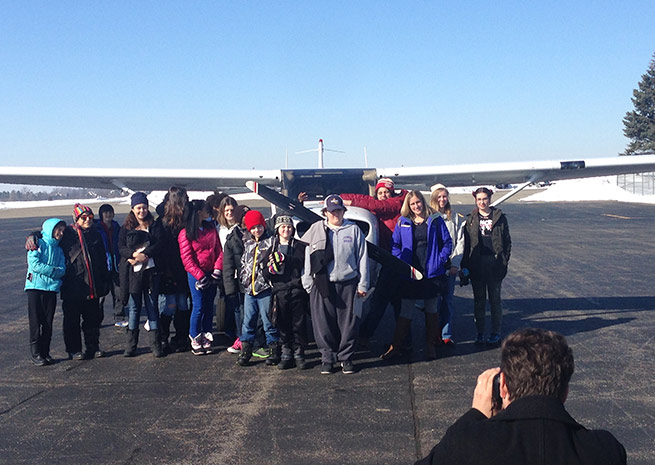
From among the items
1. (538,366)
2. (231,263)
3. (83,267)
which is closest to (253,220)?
Result: (231,263)

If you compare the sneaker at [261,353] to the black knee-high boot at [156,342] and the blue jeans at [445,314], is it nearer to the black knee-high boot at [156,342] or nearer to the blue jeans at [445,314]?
the black knee-high boot at [156,342]

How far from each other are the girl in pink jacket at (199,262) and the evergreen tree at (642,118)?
2617 inches

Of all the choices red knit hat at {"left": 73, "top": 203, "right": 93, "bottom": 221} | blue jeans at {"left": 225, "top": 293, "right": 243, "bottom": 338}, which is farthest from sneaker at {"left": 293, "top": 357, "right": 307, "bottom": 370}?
red knit hat at {"left": 73, "top": 203, "right": 93, "bottom": 221}

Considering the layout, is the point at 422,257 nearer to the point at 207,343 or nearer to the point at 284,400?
the point at 284,400

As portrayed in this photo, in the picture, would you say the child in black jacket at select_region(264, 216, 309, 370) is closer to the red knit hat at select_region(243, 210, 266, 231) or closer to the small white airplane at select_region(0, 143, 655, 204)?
the red knit hat at select_region(243, 210, 266, 231)

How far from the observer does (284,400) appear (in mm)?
5051

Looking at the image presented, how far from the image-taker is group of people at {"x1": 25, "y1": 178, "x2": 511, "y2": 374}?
19.3ft

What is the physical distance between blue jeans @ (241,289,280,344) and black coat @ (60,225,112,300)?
169cm

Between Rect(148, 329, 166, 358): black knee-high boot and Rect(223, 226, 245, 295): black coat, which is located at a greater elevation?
Rect(223, 226, 245, 295): black coat

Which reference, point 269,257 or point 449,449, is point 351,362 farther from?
point 449,449

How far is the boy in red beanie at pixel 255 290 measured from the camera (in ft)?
20.0

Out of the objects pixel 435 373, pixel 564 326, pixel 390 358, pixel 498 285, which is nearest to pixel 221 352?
pixel 390 358

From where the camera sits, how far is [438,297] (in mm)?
6707

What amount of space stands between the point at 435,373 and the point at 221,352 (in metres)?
2.44
